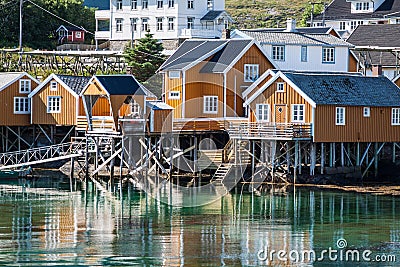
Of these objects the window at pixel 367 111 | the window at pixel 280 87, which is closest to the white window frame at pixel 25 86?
the window at pixel 280 87

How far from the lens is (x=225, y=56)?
57344 millimetres

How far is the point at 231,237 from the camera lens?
3647cm

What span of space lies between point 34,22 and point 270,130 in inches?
1532

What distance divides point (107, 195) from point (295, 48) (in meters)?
17.8

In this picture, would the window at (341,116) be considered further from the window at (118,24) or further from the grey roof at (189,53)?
the window at (118,24)

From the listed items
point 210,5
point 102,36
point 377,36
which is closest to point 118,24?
point 102,36

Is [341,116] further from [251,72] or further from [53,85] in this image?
[53,85]

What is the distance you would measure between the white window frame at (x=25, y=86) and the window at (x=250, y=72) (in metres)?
11.2

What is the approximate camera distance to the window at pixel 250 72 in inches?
2259

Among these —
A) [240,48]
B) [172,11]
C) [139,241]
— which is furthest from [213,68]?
[172,11]

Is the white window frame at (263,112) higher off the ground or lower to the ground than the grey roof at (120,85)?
lower

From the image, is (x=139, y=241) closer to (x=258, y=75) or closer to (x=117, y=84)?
(x=117, y=84)

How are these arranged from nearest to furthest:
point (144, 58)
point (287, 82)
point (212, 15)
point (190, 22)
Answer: point (287, 82) → point (144, 58) → point (190, 22) → point (212, 15)

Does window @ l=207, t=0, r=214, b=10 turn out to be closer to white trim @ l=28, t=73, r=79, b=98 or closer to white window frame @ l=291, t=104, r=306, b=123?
white trim @ l=28, t=73, r=79, b=98
